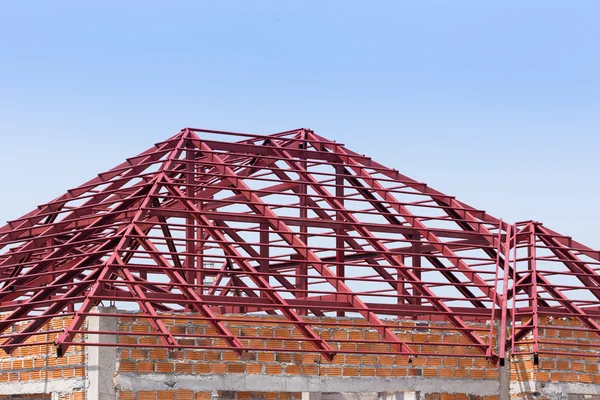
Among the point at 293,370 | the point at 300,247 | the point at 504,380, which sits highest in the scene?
the point at 300,247

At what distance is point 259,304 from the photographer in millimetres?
18031

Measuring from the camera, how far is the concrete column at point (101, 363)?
16312 millimetres

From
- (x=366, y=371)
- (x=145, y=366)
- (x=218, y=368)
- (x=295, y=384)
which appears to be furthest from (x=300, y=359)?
(x=145, y=366)

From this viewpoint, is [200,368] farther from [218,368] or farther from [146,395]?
[146,395]

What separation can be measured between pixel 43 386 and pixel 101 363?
152 centimetres

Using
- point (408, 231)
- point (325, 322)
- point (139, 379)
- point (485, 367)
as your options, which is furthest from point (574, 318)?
point (139, 379)

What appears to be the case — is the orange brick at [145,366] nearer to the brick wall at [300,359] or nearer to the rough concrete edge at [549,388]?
the brick wall at [300,359]

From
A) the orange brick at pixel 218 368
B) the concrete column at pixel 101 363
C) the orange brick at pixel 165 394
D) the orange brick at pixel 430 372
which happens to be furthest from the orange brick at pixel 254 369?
→ the orange brick at pixel 430 372

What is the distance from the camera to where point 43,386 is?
17.4 meters

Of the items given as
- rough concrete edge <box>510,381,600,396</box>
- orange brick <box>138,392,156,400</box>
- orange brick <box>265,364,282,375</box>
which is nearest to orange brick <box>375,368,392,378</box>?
orange brick <box>265,364,282,375</box>

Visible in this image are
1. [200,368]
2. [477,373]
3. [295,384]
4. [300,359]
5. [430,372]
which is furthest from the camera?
[477,373]

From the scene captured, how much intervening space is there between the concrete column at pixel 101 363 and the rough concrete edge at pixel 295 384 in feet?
0.47

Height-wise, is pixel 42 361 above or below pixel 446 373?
above

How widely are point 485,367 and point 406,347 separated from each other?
184 cm
